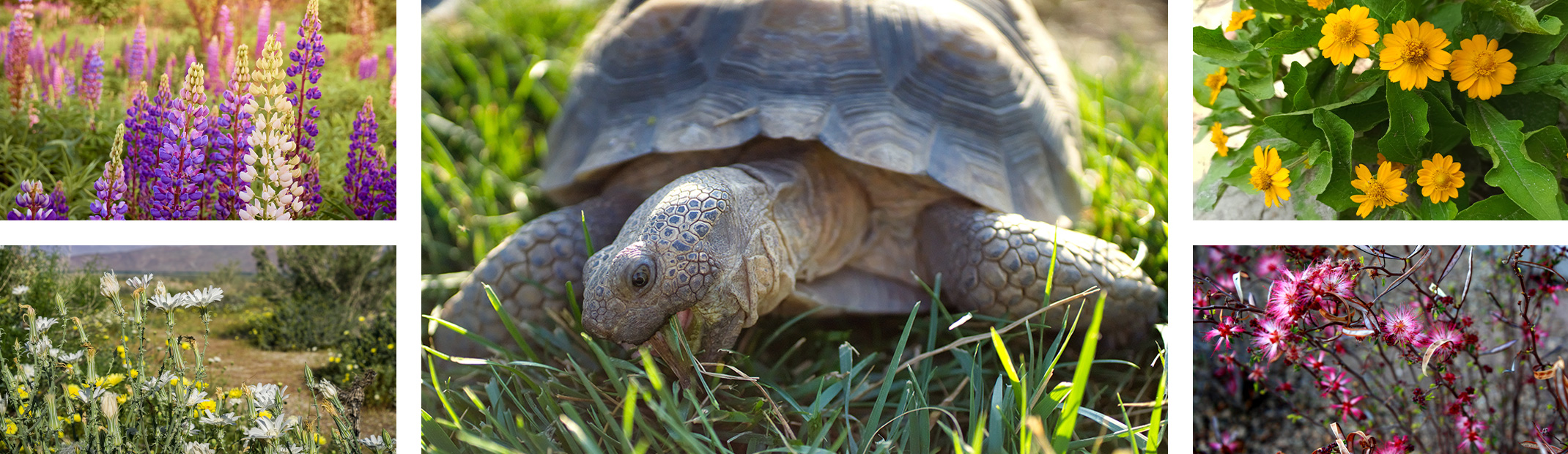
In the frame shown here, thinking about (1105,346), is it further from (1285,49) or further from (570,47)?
(570,47)

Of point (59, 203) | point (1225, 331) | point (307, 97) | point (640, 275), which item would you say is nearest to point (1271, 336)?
point (1225, 331)

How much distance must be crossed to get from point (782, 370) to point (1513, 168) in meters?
1.01

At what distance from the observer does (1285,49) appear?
997 millimetres

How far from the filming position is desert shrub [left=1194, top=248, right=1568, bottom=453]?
0.97 meters

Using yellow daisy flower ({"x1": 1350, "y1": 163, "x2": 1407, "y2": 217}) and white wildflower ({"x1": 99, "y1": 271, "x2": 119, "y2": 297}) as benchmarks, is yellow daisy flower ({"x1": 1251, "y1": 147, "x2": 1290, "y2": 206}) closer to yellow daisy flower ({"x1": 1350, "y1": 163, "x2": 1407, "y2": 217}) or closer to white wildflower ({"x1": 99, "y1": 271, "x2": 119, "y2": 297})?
yellow daisy flower ({"x1": 1350, "y1": 163, "x2": 1407, "y2": 217})

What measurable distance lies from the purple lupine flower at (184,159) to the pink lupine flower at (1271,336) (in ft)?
4.51

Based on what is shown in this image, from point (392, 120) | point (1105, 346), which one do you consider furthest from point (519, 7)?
point (1105, 346)

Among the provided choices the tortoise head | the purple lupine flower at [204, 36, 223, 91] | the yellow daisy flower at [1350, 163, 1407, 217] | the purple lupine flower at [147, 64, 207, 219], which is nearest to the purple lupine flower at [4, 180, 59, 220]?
the purple lupine flower at [147, 64, 207, 219]

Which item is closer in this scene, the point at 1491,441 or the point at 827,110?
the point at 1491,441

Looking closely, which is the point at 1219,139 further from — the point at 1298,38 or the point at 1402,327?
the point at 1402,327

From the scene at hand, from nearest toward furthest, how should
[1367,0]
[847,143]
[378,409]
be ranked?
[1367,0] → [378,409] → [847,143]

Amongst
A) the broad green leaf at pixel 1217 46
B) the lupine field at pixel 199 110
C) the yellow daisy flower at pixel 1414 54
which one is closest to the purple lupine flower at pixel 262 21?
the lupine field at pixel 199 110

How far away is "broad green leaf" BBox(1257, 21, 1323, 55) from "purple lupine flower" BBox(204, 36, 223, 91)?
4.58 feet

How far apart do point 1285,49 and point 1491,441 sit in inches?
23.6
